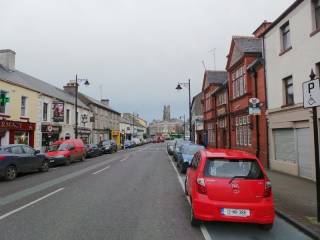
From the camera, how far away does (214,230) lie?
6.36 metres

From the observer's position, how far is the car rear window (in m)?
6.47

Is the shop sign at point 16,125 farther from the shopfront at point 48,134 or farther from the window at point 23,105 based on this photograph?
the shopfront at point 48,134

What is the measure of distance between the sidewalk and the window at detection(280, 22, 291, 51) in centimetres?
637

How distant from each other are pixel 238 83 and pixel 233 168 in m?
17.9

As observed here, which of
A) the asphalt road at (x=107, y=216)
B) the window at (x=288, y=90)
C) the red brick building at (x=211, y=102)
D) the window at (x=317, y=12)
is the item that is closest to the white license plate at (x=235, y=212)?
the asphalt road at (x=107, y=216)

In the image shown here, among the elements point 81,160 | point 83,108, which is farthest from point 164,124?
point 81,160

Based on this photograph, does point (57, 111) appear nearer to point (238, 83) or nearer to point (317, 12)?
point (238, 83)

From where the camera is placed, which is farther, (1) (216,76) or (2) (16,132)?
(1) (216,76)

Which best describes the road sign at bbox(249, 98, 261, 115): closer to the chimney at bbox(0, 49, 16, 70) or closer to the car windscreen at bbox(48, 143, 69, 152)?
the car windscreen at bbox(48, 143, 69, 152)

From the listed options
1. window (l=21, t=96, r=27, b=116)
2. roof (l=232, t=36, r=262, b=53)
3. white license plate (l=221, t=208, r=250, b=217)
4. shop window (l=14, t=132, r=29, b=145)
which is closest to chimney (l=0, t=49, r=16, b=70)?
window (l=21, t=96, r=27, b=116)

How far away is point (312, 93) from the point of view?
6.90 m

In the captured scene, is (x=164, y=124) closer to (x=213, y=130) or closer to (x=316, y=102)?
(x=213, y=130)

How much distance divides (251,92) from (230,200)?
15473 mm

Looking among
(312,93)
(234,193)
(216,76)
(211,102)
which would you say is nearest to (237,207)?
(234,193)
